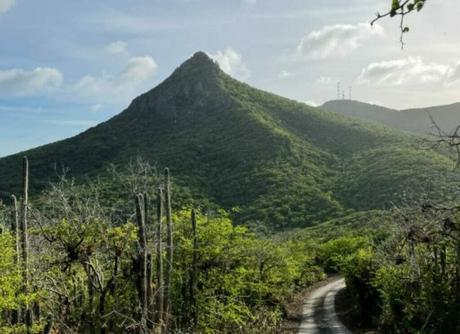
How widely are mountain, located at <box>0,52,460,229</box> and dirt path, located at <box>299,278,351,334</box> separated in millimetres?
23004

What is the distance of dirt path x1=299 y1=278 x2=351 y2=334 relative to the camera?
29.0 m

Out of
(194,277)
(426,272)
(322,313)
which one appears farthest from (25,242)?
(322,313)

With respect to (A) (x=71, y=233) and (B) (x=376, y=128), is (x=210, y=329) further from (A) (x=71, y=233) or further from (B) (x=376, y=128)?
(B) (x=376, y=128)

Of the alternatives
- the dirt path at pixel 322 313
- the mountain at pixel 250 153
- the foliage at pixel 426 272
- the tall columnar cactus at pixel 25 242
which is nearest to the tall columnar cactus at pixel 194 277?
the tall columnar cactus at pixel 25 242

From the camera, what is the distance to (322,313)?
115 ft

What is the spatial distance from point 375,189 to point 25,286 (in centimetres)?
6950

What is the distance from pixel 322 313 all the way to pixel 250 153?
62253mm

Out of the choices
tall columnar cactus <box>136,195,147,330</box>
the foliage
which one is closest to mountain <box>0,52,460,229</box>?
the foliage

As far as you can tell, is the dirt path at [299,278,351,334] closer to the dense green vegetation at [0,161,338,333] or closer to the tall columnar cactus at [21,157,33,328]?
the dense green vegetation at [0,161,338,333]

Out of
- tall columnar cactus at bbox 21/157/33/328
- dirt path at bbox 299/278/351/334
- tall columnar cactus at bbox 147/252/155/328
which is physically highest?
tall columnar cactus at bbox 21/157/33/328

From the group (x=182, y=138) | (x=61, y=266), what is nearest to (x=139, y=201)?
(x=61, y=266)

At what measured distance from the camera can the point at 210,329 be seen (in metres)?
20.9

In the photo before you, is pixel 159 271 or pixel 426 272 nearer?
pixel 426 272

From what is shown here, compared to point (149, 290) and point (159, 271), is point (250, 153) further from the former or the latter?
point (159, 271)
